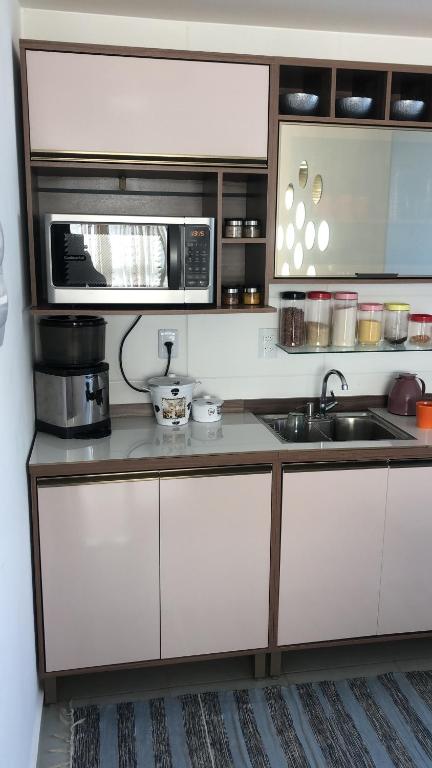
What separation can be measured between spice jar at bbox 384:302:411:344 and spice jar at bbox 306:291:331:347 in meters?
0.25

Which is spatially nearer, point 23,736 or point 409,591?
point 23,736

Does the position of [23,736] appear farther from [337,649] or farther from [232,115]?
[232,115]

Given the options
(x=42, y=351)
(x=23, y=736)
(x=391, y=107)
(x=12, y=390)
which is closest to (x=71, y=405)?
(x=42, y=351)

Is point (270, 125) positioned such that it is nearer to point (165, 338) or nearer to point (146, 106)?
point (146, 106)

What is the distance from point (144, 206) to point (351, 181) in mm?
773

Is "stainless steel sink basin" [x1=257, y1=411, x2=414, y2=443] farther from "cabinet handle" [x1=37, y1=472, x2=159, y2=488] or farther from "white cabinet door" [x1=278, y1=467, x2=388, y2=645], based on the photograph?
"cabinet handle" [x1=37, y1=472, x2=159, y2=488]

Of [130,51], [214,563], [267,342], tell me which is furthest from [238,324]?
[130,51]

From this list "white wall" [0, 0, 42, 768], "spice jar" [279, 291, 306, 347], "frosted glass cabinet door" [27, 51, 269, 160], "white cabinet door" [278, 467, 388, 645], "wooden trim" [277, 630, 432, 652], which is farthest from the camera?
"spice jar" [279, 291, 306, 347]

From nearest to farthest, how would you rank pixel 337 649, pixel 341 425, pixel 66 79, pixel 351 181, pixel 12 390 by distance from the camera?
pixel 12 390 < pixel 66 79 < pixel 351 181 < pixel 337 649 < pixel 341 425

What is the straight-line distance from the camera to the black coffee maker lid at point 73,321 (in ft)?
7.52

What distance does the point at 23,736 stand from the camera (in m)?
1.79

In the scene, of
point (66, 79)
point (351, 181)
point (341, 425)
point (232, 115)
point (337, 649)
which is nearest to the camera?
point (66, 79)

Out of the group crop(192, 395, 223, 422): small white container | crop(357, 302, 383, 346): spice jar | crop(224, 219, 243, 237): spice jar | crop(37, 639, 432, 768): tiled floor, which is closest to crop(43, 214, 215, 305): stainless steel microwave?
crop(224, 219, 243, 237): spice jar

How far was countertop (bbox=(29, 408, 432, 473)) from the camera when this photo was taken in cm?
219
